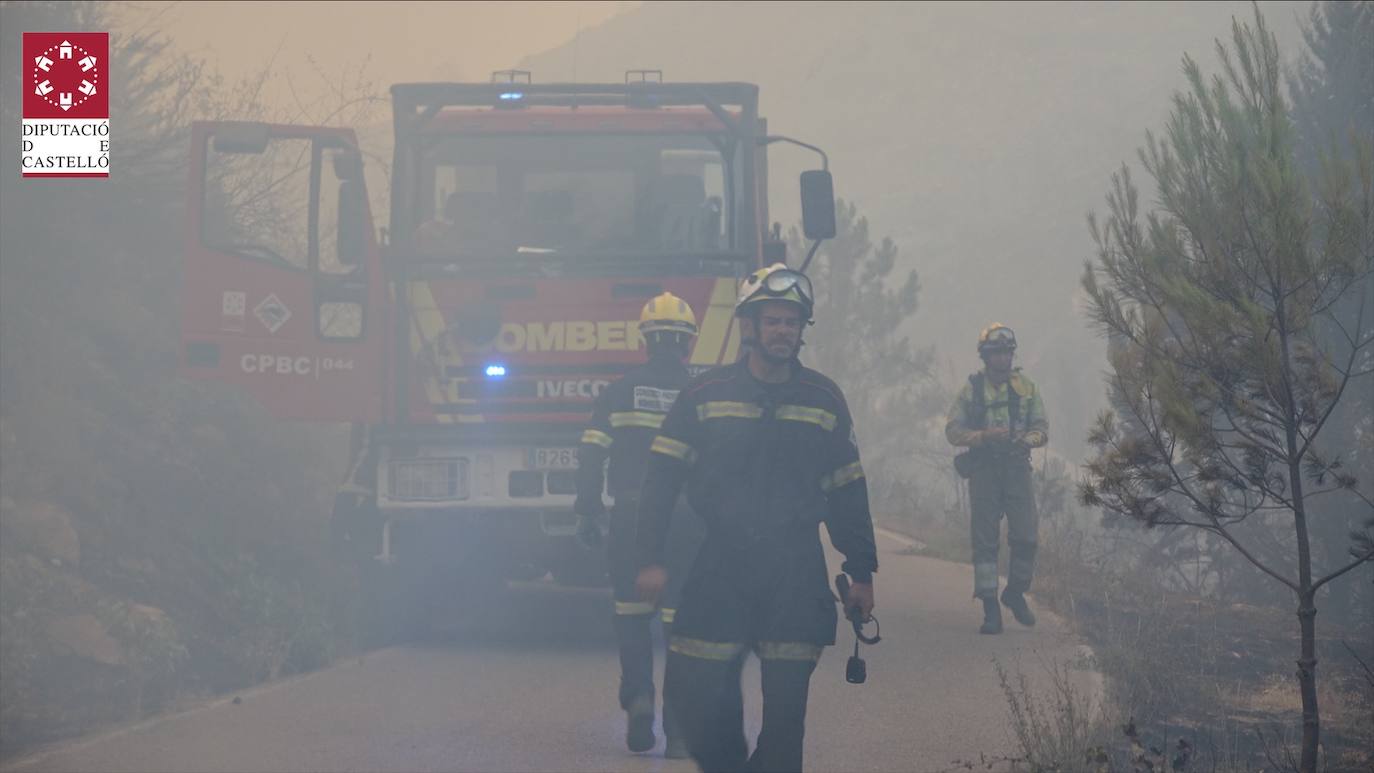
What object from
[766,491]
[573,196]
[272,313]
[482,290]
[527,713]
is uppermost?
[573,196]

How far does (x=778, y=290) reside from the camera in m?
5.11

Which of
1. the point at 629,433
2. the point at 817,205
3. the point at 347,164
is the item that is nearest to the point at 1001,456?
the point at 817,205

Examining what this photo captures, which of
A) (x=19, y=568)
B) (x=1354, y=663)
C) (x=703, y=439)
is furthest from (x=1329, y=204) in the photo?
(x=19, y=568)

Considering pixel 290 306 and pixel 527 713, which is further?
pixel 290 306

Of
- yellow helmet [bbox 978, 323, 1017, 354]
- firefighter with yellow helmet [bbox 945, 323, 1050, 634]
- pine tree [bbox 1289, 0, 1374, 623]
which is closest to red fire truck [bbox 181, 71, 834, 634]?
yellow helmet [bbox 978, 323, 1017, 354]

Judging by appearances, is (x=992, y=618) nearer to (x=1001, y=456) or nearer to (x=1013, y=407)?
(x=1001, y=456)

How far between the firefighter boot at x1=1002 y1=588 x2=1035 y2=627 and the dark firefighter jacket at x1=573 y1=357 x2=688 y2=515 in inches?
153

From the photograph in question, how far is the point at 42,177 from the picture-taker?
12156 millimetres

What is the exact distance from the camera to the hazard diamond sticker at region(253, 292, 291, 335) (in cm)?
930

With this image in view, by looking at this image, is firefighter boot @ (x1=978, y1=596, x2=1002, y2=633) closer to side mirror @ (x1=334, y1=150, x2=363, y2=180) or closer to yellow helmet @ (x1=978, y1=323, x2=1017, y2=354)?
yellow helmet @ (x1=978, y1=323, x2=1017, y2=354)

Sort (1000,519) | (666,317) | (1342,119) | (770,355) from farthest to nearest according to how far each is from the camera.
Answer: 1. (1342,119)
2. (1000,519)
3. (666,317)
4. (770,355)

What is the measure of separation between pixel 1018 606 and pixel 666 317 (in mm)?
4074

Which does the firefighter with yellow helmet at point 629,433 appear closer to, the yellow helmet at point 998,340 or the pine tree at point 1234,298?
the pine tree at point 1234,298

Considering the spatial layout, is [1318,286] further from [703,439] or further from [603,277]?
[603,277]
